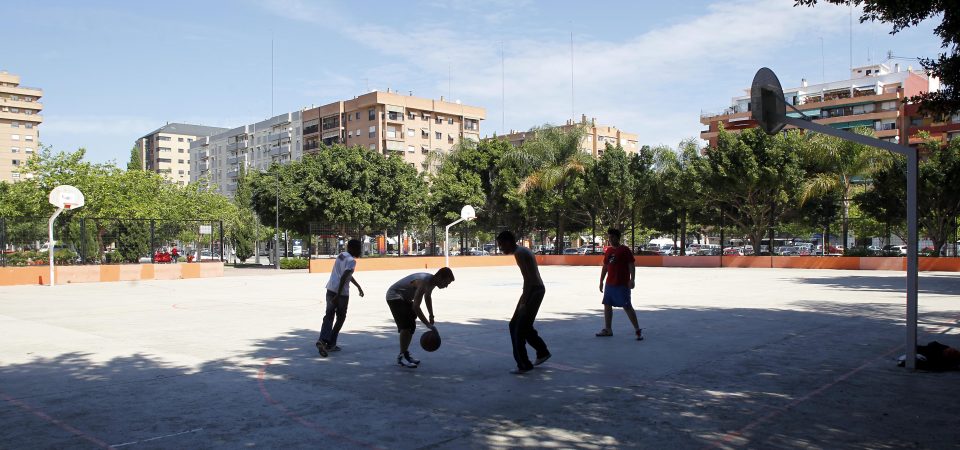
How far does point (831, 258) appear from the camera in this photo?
107ft

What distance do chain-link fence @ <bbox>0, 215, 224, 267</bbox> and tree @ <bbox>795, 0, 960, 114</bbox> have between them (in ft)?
83.5

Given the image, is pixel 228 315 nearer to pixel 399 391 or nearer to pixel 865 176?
pixel 399 391

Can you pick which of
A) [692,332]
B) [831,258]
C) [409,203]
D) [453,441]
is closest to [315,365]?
[453,441]

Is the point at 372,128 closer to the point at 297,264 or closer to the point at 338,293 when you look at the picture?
the point at 297,264

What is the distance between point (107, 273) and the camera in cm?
2667

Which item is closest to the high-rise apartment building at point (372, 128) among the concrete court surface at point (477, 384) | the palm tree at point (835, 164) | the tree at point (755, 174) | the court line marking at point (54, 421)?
the tree at point (755, 174)

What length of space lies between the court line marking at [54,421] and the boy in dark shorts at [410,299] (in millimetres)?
3284

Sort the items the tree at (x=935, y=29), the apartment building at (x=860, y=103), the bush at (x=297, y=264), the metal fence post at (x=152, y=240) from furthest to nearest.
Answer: the apartment building at (x=860, y=103) < the bush at (x=297, y=264) < the metal fence post at (x=152, y=240) < the tree at (x=935, y=29)

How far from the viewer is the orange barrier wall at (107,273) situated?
24.5m

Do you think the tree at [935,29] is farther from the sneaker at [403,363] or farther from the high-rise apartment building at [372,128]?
the high-rise apartment building at [372,128]

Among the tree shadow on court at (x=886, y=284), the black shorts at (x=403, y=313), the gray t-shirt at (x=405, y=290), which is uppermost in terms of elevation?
the gray t-shirt at (x=405, y=290)

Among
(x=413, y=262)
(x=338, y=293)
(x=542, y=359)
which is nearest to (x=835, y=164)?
(x=413, y=262)

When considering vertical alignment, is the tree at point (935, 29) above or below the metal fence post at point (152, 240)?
above

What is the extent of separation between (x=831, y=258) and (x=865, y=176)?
5323 millimetres
